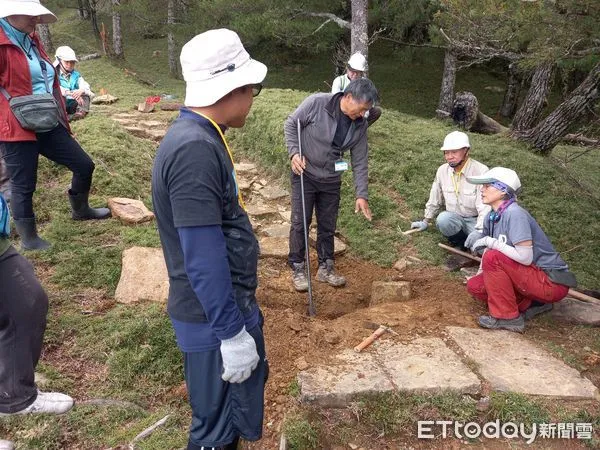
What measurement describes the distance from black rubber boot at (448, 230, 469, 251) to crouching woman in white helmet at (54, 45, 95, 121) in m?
5.87

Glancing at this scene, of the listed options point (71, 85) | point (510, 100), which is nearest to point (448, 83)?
point (510, 100)

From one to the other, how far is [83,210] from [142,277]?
4.43 ft

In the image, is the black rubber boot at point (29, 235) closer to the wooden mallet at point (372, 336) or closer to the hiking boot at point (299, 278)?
the hiking boot at point (299, 278)

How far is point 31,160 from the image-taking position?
12.8ft

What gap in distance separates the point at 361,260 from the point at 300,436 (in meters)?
2.74

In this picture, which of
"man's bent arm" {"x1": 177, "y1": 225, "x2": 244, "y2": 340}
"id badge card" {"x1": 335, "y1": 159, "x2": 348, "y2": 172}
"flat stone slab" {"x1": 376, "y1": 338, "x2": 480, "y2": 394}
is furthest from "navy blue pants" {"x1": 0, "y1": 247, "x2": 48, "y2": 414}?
"id badge card" {"x1": 335, "y1": 159, "x2": 348, "y2": 172}

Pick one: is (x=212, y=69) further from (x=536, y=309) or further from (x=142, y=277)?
(x=536, y=309)

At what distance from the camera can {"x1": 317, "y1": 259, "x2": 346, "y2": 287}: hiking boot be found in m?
4.57

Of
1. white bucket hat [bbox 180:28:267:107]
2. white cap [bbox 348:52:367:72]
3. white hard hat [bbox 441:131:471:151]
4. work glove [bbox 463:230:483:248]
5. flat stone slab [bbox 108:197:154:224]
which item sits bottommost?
work glove [bbox 463:230:483:248]

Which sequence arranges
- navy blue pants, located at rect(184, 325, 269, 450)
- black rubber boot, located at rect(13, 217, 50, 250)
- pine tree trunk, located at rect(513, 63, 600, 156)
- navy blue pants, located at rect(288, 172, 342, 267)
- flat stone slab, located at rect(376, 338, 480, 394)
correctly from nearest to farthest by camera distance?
navy blue pants, located at rect(184, 325, 269, 450) → flat stone slab, located at rect(376, 338, 480, 394) → black rubber boot, located at rect(13, 217, 50, 250) → navy blue pants, located at rect(288, 172, 342, 267) → pine tree trunk, located at rect(513, 63, 600, 156)

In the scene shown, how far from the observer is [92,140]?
6.43 m

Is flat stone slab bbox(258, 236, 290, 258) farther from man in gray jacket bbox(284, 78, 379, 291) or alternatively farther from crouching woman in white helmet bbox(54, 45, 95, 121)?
crouching woman in white helmet bbox(54, 45, 95, 121)

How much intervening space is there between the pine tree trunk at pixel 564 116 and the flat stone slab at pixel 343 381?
5327mm

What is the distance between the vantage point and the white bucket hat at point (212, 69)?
5.82 feet
